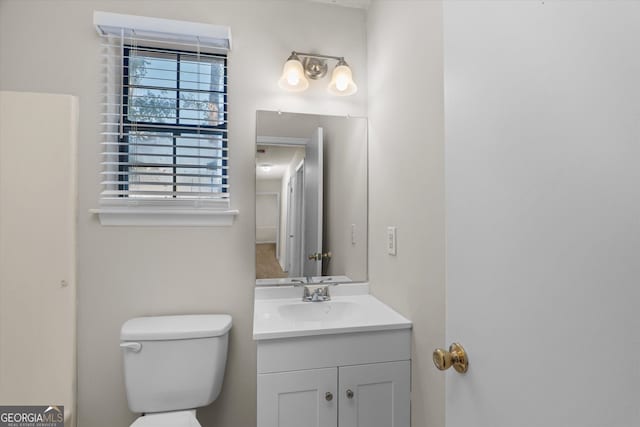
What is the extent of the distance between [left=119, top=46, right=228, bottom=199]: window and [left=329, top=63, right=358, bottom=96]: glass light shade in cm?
58

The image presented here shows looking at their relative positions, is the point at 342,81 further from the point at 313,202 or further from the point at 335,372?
the point at 335,372

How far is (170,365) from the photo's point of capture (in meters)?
1.34

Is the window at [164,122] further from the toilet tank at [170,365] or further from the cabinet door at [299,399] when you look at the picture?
the cabinet door at [299,399]

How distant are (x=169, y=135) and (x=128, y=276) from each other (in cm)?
72

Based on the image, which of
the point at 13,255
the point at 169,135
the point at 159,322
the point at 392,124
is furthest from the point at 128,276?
the point at 392,124

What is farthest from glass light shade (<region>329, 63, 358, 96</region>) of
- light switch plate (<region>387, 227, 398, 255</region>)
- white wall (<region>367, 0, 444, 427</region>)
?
light switch plate (<region>387, 227, 398, 255</region>)

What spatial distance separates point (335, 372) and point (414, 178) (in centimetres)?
81

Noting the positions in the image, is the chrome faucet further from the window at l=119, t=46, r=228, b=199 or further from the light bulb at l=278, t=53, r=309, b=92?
the light bulb at l=278, t=53, r=309, b=92

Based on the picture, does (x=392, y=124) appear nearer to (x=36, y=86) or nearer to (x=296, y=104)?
(x=296, y=104)

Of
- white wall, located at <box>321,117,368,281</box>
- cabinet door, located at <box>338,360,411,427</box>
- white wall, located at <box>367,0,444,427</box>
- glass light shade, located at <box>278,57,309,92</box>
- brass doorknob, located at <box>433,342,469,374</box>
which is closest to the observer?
brass doorknob, located at <box>433,342,469,374</box>

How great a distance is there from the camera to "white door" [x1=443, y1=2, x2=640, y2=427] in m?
0.40

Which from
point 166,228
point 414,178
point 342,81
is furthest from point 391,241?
point 166,228

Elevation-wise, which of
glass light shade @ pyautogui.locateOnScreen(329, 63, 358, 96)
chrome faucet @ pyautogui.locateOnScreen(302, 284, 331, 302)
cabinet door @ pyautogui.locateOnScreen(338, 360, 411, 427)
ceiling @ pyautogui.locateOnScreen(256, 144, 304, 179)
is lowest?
cabinet door @ pyautogui.locateOnScreen(338, 360, 411, 427)

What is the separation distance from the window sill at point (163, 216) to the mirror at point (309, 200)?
194 millimetres
